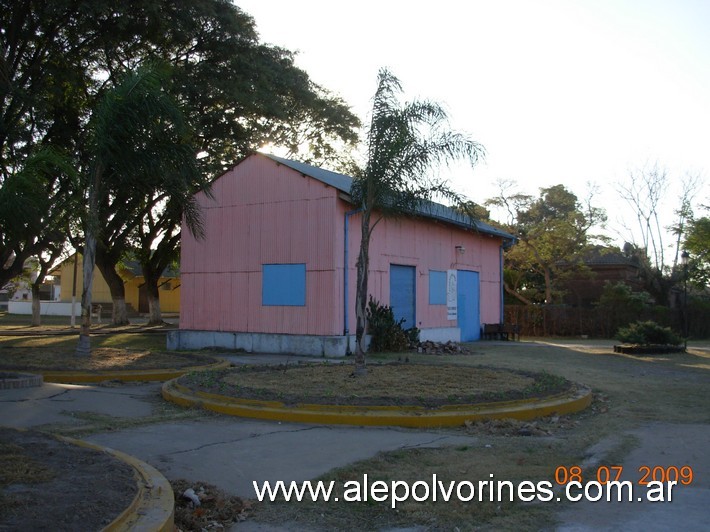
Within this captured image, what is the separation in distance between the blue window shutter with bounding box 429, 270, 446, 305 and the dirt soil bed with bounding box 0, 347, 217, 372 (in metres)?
9.87

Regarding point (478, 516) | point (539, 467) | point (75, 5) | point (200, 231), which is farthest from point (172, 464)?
point (75, 5)

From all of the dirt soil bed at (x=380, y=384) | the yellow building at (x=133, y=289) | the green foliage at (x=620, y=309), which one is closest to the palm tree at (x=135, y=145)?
the dirt soil bed at (x=380, y=384)

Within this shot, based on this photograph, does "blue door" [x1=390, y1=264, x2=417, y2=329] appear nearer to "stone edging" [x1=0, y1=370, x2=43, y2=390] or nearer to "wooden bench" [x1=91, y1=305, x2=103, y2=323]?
"stone edging" [x1=0, y1=370, x2=43, y2=390]

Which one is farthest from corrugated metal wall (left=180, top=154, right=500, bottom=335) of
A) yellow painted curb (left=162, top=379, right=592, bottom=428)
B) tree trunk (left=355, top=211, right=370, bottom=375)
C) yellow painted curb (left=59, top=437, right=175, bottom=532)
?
yellow painted curb (left=59, top=437, right=175, bottom=532)

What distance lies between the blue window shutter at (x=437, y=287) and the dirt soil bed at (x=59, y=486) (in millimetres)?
17701

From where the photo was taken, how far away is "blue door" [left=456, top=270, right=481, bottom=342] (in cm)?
2542

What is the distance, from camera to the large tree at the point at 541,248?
36.2 metres

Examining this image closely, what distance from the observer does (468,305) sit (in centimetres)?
2612

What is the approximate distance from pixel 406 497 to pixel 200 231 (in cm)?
1335

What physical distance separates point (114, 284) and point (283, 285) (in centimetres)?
1868

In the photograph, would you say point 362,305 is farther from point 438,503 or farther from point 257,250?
point 257,250

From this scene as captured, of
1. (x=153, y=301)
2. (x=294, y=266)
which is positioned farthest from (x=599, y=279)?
(x=294, y=266)

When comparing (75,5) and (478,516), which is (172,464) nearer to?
(478,516)

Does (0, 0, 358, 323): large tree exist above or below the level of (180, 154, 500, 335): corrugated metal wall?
above
